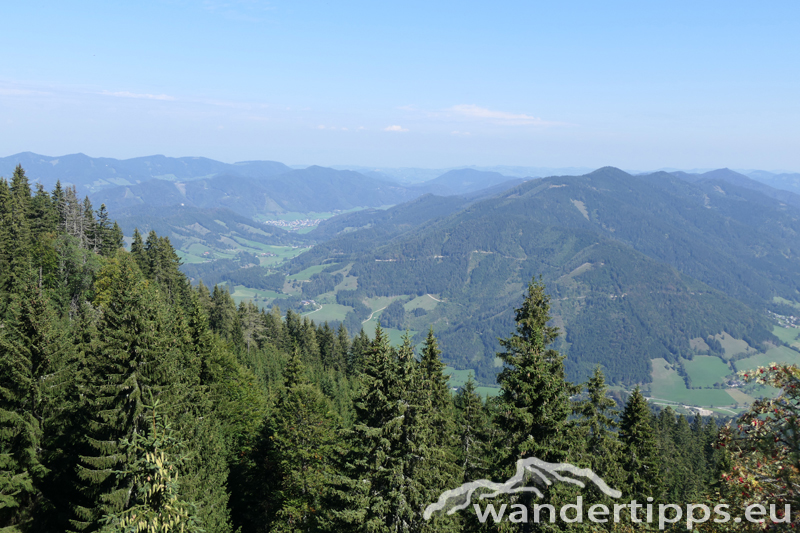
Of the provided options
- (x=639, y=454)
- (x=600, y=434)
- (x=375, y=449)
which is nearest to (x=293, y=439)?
(x=375, y=449)

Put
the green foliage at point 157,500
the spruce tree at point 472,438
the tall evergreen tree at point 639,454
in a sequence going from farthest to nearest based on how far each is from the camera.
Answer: the tall evergreen tree at point 639,454 → the spruce tree at point 472,438 → the green foliage at point 157,500

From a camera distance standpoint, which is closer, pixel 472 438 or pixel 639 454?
pixel 472 438

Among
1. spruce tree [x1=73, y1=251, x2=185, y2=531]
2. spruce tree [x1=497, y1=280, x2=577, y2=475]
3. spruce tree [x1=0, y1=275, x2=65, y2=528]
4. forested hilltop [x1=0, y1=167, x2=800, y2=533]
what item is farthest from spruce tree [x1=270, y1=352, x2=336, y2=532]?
spruce tree [x1=0, y1=275, x2=65, y2=528]

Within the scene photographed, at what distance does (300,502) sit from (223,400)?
1226 cm

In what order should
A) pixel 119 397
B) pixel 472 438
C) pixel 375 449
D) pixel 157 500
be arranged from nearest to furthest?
pixel 157 500 < pixel 119 397 < pixel 375 449 < pixel 472 438

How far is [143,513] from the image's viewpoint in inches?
486

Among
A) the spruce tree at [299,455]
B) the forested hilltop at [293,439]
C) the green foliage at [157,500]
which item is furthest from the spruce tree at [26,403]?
the spruce tree at [299,455]

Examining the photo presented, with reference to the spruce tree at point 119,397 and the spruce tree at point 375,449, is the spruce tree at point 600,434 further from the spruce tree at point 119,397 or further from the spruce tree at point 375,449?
the spruce tree at point 119,397

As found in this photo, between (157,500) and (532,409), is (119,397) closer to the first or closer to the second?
(157,500)

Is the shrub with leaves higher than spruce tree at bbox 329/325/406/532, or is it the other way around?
the shrub with leaves

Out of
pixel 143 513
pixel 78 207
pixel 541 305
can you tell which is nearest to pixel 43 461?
pixel 143 513

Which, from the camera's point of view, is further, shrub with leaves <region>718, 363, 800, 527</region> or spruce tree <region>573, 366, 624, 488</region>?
spruce tree <region>573, 366, 624, 488</region>

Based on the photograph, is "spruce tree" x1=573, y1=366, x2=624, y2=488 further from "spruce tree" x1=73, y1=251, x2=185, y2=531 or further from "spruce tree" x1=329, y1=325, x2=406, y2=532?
"spruce tree" x1=73, y1=251, x2=185, y2=531

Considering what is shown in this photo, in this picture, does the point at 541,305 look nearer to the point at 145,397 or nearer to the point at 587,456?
the point at 587,456
